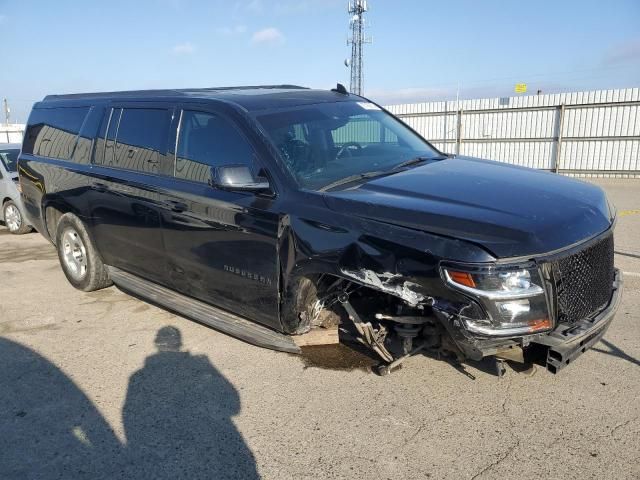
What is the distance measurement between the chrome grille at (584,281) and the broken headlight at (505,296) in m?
0.15

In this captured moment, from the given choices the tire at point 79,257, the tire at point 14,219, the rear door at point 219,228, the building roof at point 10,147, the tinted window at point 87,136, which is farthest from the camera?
the building roof at point 10,147

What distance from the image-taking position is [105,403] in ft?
11.1

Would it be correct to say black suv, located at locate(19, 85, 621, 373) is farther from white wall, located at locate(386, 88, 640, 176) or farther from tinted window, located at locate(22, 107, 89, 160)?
white wall, located at locate(386, 88, 640, 176)

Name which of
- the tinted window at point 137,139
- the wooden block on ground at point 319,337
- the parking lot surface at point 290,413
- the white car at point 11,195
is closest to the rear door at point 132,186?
the tinted window at point 137,139

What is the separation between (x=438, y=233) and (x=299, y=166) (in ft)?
4.09

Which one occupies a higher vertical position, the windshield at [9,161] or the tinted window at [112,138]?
the tinted window at [112,138]

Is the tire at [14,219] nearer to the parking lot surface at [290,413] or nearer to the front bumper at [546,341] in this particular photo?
the parking lot surface at [290,413]

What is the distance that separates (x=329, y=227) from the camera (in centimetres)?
308

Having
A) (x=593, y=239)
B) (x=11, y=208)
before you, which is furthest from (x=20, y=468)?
(x=11, y=208)

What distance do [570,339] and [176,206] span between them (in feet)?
9.54

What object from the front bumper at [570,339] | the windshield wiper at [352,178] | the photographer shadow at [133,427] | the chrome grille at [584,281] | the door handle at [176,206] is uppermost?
the windshield wiper at [352,178]

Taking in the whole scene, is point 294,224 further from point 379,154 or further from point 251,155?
point 379,154

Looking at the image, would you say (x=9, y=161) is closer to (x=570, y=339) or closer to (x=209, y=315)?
(x=209, y=315)

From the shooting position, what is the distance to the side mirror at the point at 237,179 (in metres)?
3.26
